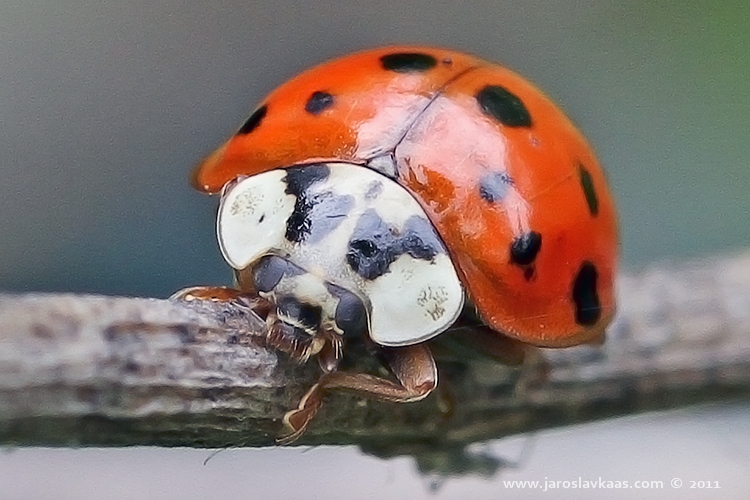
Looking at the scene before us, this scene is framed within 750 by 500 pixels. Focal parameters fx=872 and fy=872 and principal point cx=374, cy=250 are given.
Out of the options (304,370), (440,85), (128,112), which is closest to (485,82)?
(440,85)

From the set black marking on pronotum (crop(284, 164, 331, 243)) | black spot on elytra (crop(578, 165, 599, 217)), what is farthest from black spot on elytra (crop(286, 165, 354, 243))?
black spot on elytra (crop(578, 165, 599, 217))

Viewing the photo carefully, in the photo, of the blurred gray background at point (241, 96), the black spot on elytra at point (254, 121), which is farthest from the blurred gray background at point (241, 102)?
the black spot on elytra at point (254, 121)

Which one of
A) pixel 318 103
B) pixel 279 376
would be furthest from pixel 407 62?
pixel 279 376

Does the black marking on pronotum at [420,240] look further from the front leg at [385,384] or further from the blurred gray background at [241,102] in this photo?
the blurred gray background at [241,102]

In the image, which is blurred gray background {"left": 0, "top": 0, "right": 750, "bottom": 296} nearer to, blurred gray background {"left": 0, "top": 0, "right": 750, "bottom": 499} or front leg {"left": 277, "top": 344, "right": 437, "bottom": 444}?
blurred gray background {"left": 0, "top": 0, "right": 750, "bottom": 499}

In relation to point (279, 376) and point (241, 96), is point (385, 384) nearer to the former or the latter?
point (279, 376)

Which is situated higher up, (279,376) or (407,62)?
(407,62)
